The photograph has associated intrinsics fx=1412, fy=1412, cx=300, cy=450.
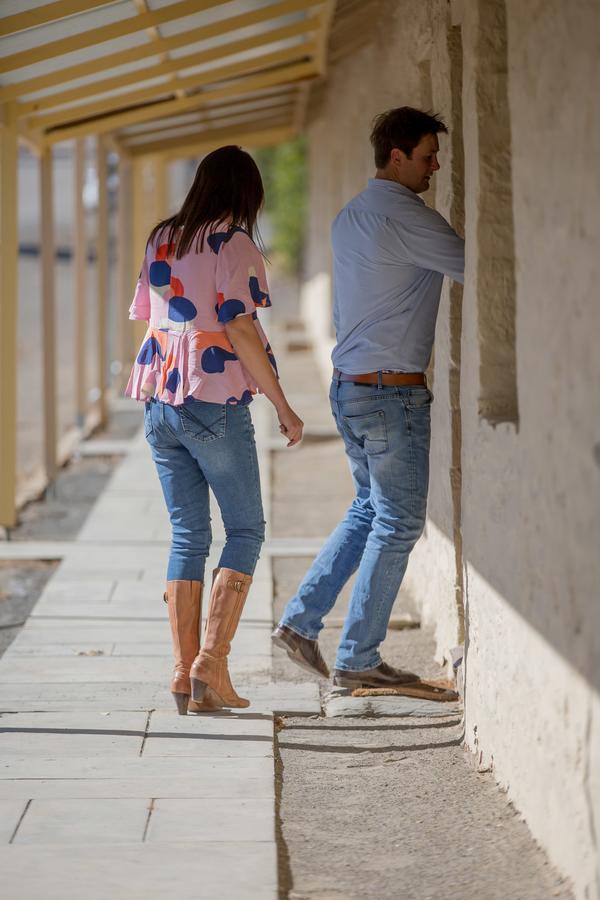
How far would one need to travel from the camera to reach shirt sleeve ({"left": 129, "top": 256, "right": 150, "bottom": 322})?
437 cm

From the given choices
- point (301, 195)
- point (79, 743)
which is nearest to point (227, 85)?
point (79, 743)

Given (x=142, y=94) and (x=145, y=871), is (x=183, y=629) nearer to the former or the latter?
(x=145, y=871)

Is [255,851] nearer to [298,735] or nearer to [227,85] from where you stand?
[298,735]

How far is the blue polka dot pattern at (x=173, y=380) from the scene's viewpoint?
4.21 m

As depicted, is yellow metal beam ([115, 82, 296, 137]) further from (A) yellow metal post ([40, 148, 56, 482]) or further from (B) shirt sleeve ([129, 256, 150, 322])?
(B) shirt sleeve ([129, 256, 150, 322])

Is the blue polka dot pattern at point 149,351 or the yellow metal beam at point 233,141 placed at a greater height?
the yellow metal beam at point 233,141

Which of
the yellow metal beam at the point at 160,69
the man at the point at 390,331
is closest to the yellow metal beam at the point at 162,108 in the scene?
the yellow metal beam at the point at 160,69

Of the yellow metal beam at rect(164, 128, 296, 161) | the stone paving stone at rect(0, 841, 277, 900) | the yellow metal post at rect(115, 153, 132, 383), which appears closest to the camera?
the stone paving stone at rect(0, 841, 277, 900)

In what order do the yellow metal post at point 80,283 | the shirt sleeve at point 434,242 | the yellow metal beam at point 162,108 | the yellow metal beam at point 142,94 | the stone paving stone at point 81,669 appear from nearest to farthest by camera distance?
the shirt sleeve at point 434,242, the stone paving stone at point 81,669, the yellow metal beam at point 142,94, the yellow metal beam at point 162,108, the yellow metal post at point 80,283

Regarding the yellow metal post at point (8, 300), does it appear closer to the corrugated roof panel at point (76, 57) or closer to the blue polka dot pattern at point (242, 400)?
the corrugated roof panel at point (76, 57)

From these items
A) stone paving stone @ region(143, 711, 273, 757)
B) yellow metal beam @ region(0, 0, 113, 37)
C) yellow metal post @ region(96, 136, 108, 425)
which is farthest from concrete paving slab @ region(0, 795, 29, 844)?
yellow metal post @ region(96, 136, 108, 425)

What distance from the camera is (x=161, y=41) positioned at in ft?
22.2

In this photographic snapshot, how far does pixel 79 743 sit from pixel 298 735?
0.68m

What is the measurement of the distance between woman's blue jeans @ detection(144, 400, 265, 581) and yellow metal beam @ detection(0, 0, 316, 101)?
293 centimetres
